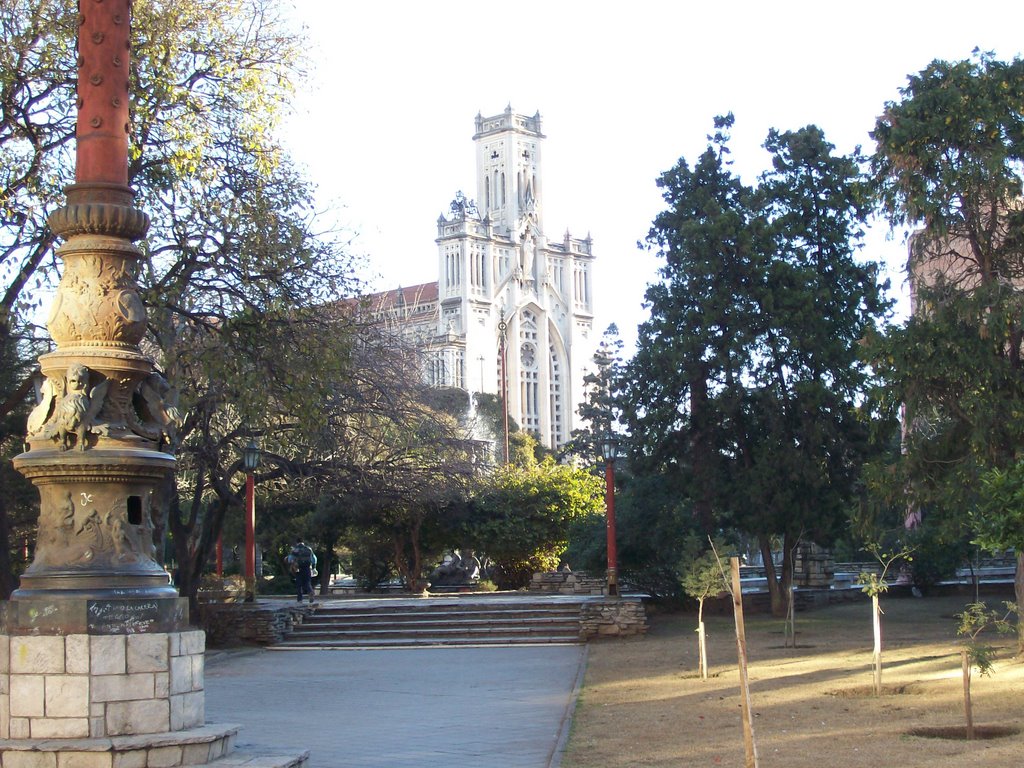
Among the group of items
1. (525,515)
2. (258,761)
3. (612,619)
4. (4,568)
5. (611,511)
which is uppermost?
(525,515)

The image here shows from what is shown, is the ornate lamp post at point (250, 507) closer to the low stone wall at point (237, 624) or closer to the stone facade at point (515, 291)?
the low stone wall at point (237, 624)

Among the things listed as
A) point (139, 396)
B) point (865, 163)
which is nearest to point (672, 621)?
point (865, 163)

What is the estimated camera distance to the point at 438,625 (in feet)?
83.8

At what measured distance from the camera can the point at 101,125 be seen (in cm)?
941

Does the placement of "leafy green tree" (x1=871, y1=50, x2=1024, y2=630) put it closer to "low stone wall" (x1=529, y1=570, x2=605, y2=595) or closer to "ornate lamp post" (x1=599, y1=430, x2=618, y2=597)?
"ornate lamp post" (x1=599, y1=430, x2=618, y2=597)

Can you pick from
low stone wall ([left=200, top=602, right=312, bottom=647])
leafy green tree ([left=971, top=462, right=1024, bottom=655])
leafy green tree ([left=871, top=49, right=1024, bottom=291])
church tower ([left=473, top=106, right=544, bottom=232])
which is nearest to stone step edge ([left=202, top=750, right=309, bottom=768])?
leafy green tree ([left=971, top=462, right=1024, bottom=655])

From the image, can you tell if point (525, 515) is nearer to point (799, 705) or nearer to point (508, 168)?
point (799, 705)

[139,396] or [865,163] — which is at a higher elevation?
[865,163]

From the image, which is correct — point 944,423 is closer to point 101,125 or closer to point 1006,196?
point 1006,196

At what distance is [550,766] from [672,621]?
58.6ft

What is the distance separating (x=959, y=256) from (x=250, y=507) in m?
13.8

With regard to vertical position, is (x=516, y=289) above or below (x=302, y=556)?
above

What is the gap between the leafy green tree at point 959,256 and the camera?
18109 mm

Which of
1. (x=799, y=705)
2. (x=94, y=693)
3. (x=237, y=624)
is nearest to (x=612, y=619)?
(x=237, y=624)
